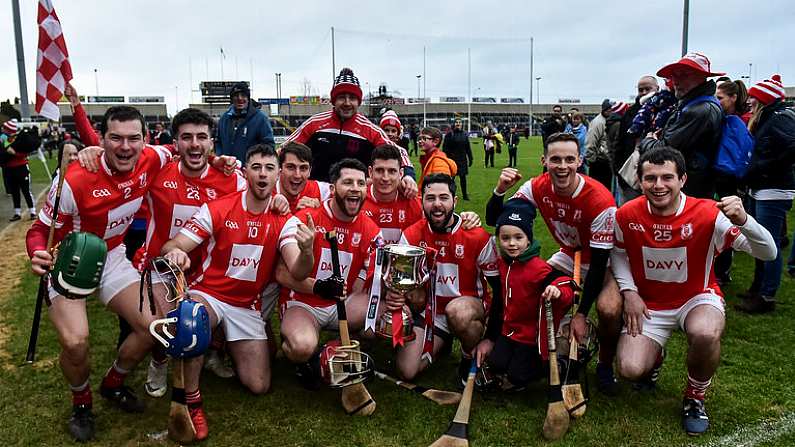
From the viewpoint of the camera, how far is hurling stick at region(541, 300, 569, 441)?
334cm

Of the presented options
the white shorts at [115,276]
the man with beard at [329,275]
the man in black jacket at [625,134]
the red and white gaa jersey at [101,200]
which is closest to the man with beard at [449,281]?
→ the man with beard at [329,275]

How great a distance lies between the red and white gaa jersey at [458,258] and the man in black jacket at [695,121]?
179cm

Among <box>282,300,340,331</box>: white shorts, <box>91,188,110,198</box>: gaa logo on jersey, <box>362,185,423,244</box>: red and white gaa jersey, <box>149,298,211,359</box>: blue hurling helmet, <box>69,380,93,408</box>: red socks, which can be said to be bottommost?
<box>69,380,93,408</box>: red socks

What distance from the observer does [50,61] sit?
4891 mm

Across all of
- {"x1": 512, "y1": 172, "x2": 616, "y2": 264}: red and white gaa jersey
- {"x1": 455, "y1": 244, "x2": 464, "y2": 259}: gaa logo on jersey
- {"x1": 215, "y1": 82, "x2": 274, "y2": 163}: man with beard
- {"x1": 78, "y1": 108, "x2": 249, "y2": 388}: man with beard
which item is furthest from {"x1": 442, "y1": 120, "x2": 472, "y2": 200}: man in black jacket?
{"x1": 78, "y1": 108, "x2": 249, "y2": 388}: man with beard

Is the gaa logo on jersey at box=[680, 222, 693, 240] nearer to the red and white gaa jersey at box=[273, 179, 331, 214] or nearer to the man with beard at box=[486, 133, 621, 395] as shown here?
the man with beard at box=[486, 133, 621, 395]

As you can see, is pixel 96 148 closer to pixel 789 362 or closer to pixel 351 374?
pixel 351 374

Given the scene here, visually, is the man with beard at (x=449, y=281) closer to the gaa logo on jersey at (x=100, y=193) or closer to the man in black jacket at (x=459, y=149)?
the gaa logo on jersey at (x=100, y=193)

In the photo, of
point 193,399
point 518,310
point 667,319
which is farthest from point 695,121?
point 193,399

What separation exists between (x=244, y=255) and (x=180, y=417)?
113 centimetres

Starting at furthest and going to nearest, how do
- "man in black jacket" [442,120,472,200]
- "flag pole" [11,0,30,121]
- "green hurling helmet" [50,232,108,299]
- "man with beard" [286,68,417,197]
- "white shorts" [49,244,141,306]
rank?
1. "man in black jacket" [442,120,472,200]
2. "flag pole" [11,0,30,121]
3. "man with beard" [286,68,417,197]
4. "white shorts" [49,244,141,306]
5. "green hurling helmet" [50,232,108,299]

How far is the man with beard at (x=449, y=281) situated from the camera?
407cm

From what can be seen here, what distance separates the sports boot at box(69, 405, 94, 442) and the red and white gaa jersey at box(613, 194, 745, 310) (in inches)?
142

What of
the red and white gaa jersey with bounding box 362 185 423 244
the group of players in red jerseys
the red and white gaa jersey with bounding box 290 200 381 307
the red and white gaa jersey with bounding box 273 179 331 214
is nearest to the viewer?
the group of players in red jerseys
